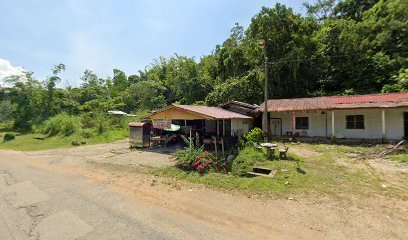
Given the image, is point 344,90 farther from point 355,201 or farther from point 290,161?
point 355,201

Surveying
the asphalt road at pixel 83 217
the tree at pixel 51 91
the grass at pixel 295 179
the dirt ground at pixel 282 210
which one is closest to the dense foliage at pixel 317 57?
the tree at pixel 51 91

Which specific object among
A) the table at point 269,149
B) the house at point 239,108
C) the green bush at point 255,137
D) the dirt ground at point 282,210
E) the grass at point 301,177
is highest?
the house at point 239,108

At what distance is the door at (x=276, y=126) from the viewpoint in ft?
57.8

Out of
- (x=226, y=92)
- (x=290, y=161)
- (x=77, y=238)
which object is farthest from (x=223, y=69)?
→ (x=77, y=238)

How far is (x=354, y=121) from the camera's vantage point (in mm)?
14828

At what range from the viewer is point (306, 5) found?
33.2m

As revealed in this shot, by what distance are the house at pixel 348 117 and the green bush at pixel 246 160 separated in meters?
7.08

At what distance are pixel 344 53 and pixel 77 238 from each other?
91.0 feet

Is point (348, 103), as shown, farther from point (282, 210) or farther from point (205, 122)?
point (282, 210)

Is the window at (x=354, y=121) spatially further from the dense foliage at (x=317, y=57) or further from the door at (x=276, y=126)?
the dense foliage at (x=317, y=57)

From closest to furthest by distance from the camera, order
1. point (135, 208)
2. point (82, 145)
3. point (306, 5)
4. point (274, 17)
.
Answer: point (135, 208) → point (82, 145) → point (274, 17) → point (306, 5)

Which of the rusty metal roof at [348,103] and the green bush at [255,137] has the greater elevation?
the rusty metal roof at [348,103]

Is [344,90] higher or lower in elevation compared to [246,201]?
higher

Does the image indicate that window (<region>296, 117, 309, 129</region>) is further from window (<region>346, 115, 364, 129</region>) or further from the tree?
the tree
